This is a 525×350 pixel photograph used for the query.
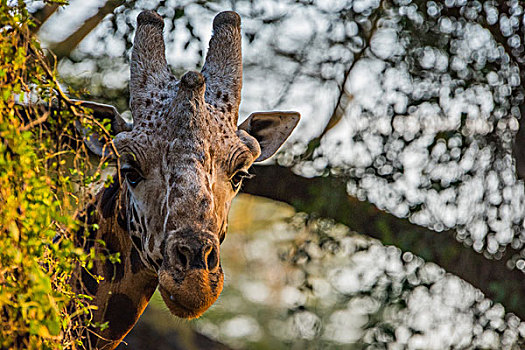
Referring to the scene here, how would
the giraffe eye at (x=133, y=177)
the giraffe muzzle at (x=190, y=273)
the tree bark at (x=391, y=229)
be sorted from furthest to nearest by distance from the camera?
the tree bark at (x=391, y=229) < the giraffe eye at (x=133, y=177) < the giraffe muzzle at (x=190, y=273)

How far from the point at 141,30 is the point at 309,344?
4854 mm

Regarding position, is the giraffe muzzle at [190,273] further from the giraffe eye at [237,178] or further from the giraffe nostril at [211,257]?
the giraffe eye at [237,178]

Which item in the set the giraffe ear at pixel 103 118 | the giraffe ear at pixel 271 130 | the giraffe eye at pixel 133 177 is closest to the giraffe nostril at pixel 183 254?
the giraffe eye at pixel 133 177

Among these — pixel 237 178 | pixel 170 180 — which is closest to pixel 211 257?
pixel 170 180

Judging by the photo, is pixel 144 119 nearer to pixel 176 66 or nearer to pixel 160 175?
pixel 160 175

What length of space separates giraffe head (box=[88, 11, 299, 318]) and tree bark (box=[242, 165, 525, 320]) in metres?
3.02

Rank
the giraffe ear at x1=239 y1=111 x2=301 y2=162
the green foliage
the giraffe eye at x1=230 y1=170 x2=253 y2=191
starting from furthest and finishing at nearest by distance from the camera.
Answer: the giraffe ear at x1=239 y1=111 x2=301 y2=162, the giraffe eye at x1=230 y1=170 x2=253 y2=191, the green foliage

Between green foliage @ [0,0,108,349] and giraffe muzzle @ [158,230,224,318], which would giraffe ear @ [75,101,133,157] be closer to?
giraffe muzzle @ [158,230,224,318]

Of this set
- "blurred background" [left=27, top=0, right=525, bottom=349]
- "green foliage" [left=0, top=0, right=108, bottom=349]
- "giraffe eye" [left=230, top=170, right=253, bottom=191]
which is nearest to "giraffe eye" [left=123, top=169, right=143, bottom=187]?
"giraffe eye" [left=230, top=170, right=253, bottom=191]

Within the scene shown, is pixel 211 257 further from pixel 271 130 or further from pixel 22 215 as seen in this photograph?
pixel 271 130

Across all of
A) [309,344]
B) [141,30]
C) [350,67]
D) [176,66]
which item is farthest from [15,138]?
[309,344]

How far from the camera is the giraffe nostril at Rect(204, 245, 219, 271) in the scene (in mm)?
3345

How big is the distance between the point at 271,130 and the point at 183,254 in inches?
54.6

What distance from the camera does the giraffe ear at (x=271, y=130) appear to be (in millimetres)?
4523
